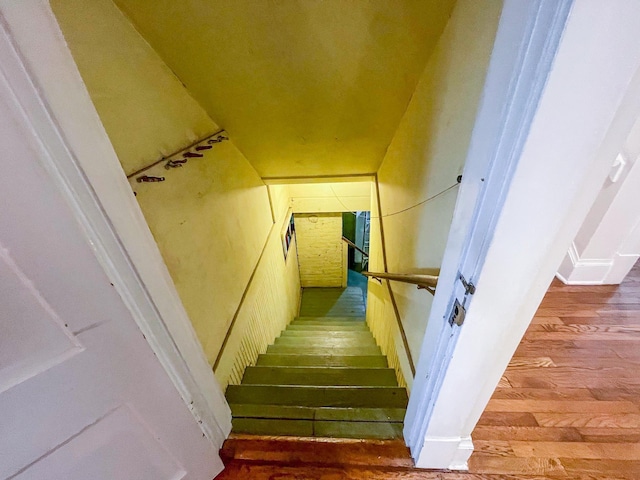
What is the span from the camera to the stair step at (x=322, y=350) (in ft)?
8.83

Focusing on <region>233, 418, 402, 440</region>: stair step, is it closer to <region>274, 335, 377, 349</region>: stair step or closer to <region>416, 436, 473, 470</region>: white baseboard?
<region>416, 436, 473, 470</region>: white baseboard

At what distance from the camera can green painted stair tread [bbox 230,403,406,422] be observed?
4.24 feet

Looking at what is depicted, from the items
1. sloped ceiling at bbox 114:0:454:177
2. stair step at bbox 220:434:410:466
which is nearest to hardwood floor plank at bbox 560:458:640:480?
stair step at bbox 220:434:410:466

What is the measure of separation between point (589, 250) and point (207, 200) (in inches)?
105

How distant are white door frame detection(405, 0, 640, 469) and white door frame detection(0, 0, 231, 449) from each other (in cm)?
80

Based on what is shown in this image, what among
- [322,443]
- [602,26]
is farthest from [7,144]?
[322,443]

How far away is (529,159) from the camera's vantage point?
1.47 ft

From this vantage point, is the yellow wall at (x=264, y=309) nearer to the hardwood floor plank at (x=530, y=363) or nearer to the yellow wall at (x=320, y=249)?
the yellow wall at (x=320, y=249)

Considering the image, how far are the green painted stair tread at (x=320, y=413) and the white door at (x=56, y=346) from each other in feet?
2.08

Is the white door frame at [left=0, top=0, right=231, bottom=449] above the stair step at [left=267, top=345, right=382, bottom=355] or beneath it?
above

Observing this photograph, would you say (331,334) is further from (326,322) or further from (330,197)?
(330,197)

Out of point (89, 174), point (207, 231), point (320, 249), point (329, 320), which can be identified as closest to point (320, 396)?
point (207, 231)

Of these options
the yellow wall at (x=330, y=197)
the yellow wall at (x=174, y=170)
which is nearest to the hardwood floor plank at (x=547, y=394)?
the yellow wall at (x=174, y=170)

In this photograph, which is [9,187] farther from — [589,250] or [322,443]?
[589,250]
